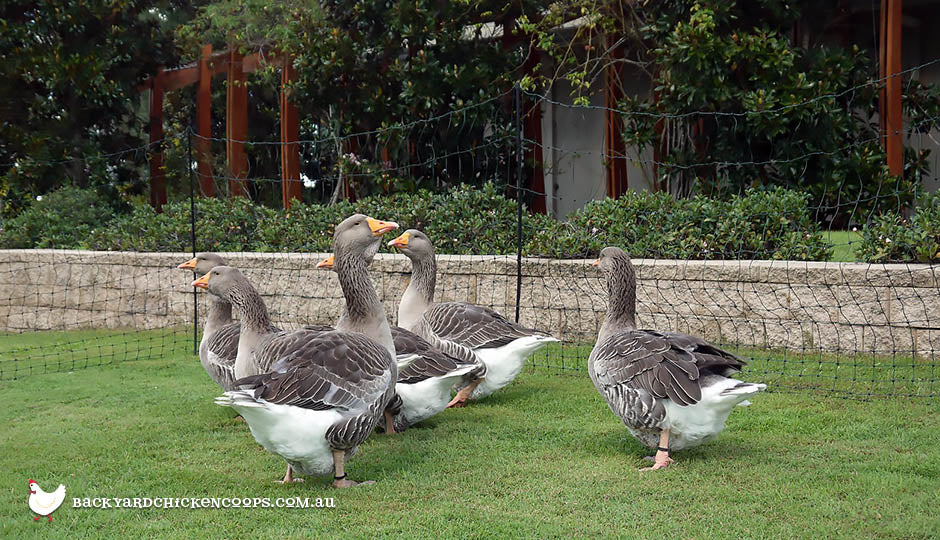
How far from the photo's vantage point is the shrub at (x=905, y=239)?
7066 millimetres

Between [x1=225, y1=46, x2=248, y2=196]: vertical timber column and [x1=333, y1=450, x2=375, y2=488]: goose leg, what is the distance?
40.5ft

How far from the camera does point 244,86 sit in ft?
52.5

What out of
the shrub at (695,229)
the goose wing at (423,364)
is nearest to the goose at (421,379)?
the goose wing at (423,364)

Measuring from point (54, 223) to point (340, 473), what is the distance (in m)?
11.0

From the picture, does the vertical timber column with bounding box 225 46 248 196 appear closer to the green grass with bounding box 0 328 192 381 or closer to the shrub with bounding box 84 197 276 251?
the shrub with bounding box 84 197 276 251

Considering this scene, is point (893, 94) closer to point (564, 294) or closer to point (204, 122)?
point (564, 294)

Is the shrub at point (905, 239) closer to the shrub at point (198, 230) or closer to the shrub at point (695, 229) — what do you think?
the shrub at point (695, 229)

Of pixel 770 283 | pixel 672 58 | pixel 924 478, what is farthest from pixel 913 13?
pixel 924 478

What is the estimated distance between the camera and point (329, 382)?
429cm

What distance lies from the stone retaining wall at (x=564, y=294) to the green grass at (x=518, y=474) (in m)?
1.33

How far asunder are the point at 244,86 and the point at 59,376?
9073 millimetres

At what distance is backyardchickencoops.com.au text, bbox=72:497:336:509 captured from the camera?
4297mm

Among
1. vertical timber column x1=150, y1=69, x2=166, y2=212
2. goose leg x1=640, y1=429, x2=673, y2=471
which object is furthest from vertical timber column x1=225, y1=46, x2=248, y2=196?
goose leg x1=640, y1=429, x2=673, y2=471

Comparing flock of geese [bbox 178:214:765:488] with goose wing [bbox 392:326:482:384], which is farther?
goose wing [bbox 392:326:482:384]
